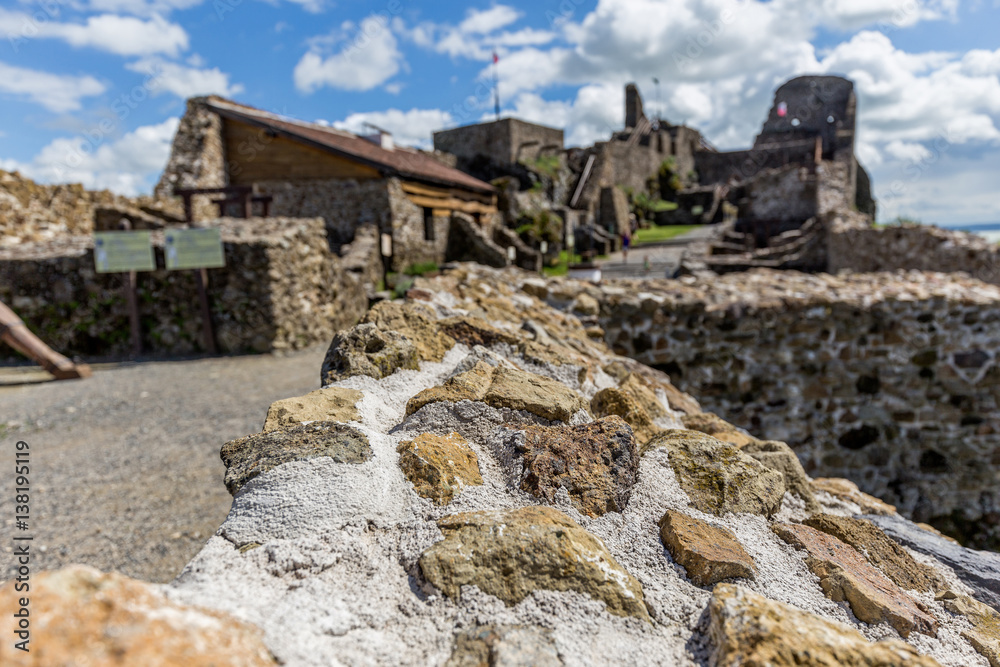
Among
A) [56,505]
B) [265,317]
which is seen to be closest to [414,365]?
[56,505]

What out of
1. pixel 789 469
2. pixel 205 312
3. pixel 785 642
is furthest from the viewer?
pixel 205 312

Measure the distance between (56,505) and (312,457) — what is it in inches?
163

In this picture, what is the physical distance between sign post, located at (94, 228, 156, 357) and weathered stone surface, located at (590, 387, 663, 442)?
9.40 metres

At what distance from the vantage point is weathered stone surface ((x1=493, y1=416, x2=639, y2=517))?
1548 mm

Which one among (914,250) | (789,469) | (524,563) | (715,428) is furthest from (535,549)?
(914,250)

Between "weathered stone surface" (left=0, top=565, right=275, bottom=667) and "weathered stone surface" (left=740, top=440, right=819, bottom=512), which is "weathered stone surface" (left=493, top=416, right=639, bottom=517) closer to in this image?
"weathered stone surface" (left=740, top=440, right=819, bottom=512)

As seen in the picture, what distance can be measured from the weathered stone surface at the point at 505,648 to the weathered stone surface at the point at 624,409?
1.19m

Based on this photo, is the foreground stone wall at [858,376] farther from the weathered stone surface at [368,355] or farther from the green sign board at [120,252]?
the green sign board at [120,252]

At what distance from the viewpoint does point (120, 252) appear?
360 inches

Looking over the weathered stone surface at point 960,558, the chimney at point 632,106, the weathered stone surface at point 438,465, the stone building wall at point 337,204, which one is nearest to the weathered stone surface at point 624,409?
the weathered stone surface at point 438,465

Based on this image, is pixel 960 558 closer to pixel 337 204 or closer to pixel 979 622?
pixel 979 622

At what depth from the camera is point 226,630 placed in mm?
876

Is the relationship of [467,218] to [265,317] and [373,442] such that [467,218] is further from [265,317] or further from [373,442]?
[373,442]

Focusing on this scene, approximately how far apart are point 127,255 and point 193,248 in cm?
114
